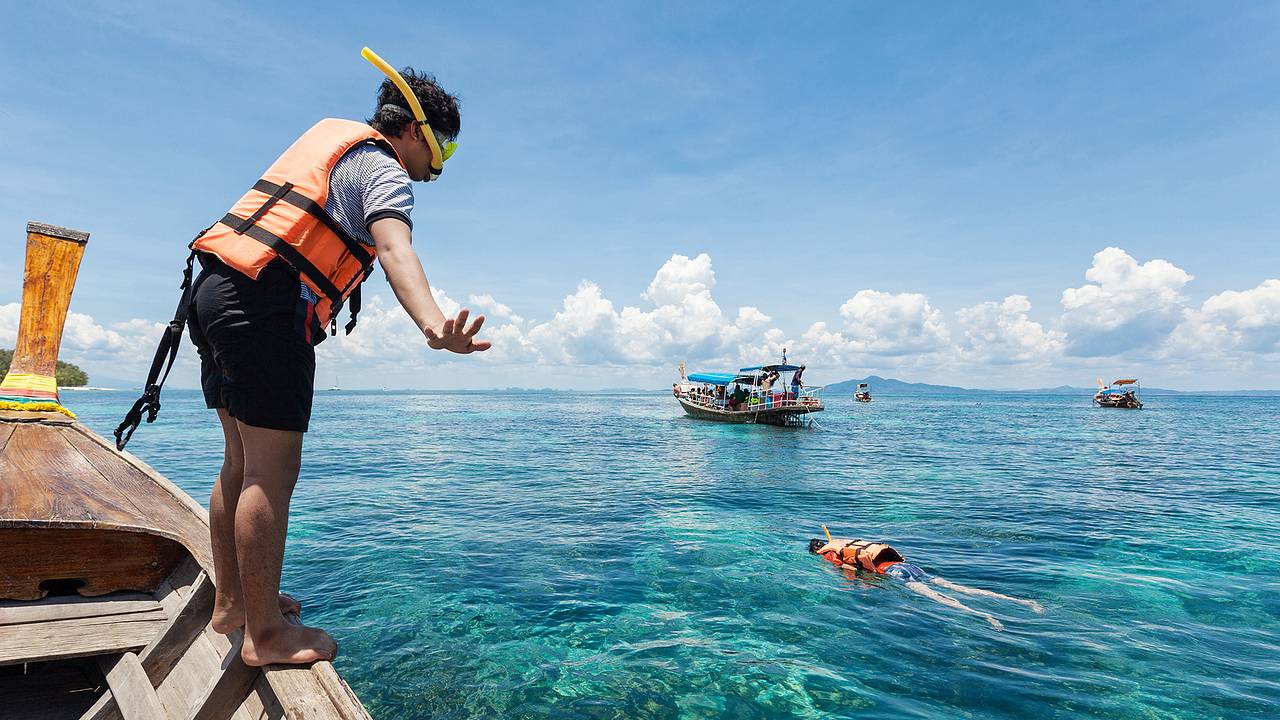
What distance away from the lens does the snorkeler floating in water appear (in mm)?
7859

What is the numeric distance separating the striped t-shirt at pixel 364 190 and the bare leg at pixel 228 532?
2.36 feet

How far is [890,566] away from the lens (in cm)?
850

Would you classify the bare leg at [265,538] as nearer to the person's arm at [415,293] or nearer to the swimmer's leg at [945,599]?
the person's arm at [415,293]

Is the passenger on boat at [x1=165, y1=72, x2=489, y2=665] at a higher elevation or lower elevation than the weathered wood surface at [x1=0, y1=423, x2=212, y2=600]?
higher

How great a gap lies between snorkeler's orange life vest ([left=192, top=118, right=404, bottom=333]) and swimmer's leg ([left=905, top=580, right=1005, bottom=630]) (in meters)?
7.75

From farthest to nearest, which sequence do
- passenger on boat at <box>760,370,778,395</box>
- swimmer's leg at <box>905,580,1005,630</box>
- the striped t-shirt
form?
passenger on boat at <box>760,370,778,395</box> → swimmer's leg at <box>905,580,1005,630</box> → the striped t-shirt

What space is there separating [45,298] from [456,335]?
7790 millimetres

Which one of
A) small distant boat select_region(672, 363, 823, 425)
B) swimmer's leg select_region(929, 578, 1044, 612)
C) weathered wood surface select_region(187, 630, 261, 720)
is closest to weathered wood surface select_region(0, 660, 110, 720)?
weathered wood surface select_region(187, 630, 261, 720)

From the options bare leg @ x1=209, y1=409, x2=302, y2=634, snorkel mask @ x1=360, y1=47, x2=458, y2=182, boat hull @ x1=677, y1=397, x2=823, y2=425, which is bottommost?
boat hull @ x1=677, y1=397, x2=823, y2=425

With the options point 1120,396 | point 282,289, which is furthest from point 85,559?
point 1120,396

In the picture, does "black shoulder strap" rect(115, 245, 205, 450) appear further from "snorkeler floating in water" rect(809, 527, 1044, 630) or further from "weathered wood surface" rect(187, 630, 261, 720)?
"snorkeler floating in water" rect(809, 527, 1044, 630)

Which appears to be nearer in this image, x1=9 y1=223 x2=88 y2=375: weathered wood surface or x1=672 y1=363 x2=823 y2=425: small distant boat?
x1=9 y1=223 x2=88 y2=375: weathered wood surface

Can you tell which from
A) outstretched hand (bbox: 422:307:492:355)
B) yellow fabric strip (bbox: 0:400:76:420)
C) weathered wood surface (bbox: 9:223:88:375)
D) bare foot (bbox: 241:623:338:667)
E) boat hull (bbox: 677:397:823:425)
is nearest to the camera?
outstretched hand (bbox: 422:307:492:355)

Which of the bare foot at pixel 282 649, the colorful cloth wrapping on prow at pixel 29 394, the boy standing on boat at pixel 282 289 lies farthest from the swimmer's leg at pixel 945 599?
the colorful cloth wrapping on prow at pixel 29 394
